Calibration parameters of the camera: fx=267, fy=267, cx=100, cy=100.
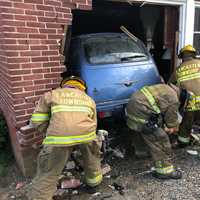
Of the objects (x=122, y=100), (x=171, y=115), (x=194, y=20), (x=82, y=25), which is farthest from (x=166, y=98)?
(x=82, y=25)

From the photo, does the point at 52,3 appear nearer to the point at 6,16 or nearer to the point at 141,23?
the point at 6,16

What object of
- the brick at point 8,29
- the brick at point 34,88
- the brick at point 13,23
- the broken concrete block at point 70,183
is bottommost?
the broken concrete block at point 70,183

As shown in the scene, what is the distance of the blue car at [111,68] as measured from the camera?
4.39 metres

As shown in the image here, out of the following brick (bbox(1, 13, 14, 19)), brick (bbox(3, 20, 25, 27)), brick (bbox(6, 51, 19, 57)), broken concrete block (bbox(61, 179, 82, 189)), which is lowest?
broken concrete block (bbox(61, 179, 82, 189))

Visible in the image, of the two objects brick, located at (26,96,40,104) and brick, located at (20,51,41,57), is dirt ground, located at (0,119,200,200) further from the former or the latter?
brick, located at (20,51,41,57)

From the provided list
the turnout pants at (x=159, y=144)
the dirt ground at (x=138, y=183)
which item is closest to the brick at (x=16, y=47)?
the dirt ground at (x=138, y=183)

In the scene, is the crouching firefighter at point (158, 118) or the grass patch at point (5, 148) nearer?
the crouching firefighter at point (158, 118)

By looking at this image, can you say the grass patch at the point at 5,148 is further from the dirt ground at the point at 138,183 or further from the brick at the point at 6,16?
the brick at the point at 6,16

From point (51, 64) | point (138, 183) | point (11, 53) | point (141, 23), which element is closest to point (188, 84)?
point (138, 183)

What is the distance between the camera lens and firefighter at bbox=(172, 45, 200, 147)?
14.5ft

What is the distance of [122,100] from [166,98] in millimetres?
947

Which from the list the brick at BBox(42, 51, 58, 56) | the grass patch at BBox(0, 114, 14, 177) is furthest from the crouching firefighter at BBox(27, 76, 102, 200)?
the grass patch at BBox(0, 114, 14, 177)

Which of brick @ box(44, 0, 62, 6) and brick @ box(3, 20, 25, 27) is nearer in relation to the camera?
brick @ box(3, 20, 25, 27)

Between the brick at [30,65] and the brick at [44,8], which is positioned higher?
the brick at [44,8]
